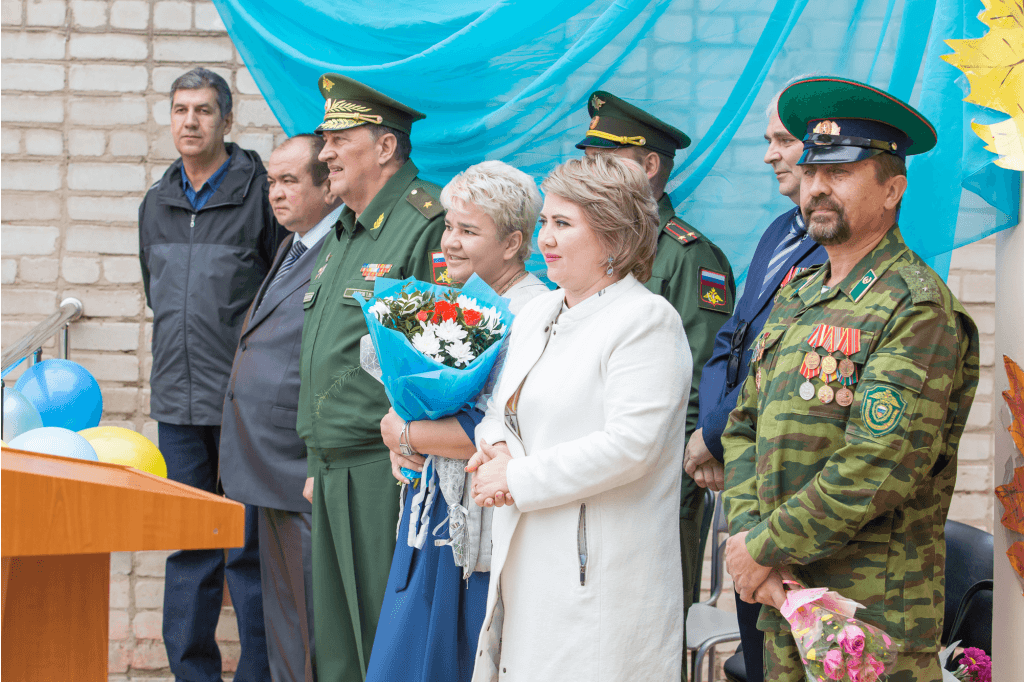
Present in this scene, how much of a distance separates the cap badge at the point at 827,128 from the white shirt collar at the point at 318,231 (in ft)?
5.79

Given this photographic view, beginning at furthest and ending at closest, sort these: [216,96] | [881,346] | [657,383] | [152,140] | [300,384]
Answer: [152,140] < [216,96] < [300,384] < [657,383] < [881,346]

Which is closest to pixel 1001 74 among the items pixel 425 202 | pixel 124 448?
pixel 425 202

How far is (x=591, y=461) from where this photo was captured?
1.78 metres

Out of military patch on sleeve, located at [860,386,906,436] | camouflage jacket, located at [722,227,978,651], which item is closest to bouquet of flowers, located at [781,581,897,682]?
camouflage jacket, located at [722,227,978,651]

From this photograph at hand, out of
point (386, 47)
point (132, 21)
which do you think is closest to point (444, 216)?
point (386, 47)

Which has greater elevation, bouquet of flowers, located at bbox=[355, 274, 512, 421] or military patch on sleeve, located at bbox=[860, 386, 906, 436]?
bouquet of flowers, located at bbox=[355, 274, 512, 421]

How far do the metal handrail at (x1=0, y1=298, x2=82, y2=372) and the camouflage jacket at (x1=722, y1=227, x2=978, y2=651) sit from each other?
6.53 feet

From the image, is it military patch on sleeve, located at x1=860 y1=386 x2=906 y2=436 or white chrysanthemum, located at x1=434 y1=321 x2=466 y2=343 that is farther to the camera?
white chrysanthemum, located at x1=434 y1=321 x2=466 y2=343

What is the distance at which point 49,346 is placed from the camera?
3807 millimetres

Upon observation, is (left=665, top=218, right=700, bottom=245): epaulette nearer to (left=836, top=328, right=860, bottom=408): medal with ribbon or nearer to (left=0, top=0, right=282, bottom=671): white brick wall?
(left=836, top=328, right=860, bottom=408): medal with ribbon

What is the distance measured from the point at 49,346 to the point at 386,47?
6.58 ft

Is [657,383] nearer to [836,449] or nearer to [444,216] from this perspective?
[836,449]

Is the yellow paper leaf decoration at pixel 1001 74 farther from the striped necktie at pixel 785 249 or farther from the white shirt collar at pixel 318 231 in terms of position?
the white shirt collar at pixel 318 231

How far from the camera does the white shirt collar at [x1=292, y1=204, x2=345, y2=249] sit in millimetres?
3143
